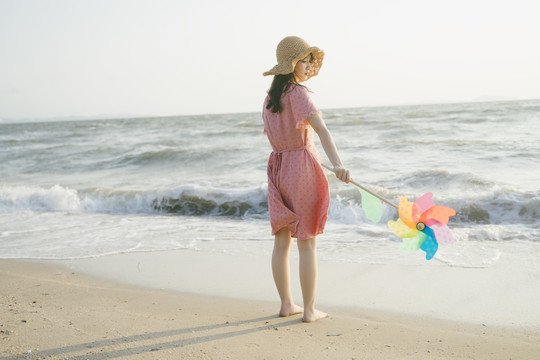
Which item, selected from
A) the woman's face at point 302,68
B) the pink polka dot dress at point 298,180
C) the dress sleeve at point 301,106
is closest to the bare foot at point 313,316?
the pink polka dot dress at point 298,180

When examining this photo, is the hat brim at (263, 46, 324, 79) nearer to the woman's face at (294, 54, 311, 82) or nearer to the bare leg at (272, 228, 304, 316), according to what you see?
the woman's face at (294, 54, 311, 82)

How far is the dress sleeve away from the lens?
8.38 feet

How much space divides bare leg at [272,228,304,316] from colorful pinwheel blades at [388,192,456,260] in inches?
23.3

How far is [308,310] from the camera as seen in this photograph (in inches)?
111

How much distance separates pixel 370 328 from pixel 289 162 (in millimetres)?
1012

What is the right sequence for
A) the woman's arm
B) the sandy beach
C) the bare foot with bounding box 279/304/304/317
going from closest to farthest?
the sandy beach < the woman's arm < the bare foot with bounding box 279/304/304/317

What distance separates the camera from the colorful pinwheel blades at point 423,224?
267cm

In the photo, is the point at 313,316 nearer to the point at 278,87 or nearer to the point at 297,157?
the point at 297,157

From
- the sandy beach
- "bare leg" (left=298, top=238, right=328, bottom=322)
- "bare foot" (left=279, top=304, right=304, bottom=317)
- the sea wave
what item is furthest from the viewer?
the sea wave

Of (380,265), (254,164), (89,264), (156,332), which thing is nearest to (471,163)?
(254,164)

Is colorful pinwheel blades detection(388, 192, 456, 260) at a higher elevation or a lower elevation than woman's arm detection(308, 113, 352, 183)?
lower

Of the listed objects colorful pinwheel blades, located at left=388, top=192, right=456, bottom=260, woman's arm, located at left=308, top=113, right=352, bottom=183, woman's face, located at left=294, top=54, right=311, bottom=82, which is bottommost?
colorful pinwheel blades, located at left=388, top=192, right=456, bottom=260

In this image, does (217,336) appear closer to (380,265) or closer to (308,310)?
(308,310)

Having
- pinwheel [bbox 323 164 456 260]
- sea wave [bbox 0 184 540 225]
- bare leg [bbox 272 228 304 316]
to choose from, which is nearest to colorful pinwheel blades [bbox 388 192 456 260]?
pinwheel [bbox 323 164 456 260]
